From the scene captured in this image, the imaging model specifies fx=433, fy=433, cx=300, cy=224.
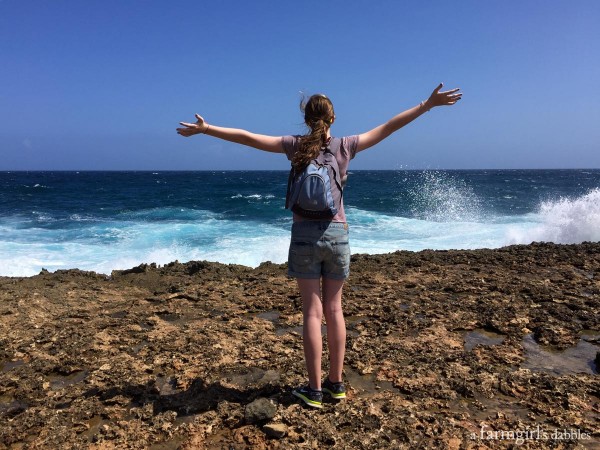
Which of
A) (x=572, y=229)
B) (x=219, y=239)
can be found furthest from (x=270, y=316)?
(x=572, y=229)

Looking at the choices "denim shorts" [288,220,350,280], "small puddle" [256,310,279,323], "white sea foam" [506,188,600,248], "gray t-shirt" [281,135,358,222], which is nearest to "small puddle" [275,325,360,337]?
"small puddle" [256,310,279,323]

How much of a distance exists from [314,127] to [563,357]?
2.56m

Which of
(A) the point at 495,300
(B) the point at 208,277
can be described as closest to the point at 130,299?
(B) the point at 208,277

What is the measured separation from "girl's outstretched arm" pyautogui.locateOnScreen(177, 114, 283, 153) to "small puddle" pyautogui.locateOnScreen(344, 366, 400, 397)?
5.13ft

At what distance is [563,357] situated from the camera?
3227 mm

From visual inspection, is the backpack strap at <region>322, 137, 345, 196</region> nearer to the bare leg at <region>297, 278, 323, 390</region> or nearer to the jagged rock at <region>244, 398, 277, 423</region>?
the bare leg at <region>297, 278, 323, 390</region>

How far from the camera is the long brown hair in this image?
7.70ft

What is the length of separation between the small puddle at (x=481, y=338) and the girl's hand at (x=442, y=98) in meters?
1.92

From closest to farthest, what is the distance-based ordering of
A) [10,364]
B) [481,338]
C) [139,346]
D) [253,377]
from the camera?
[253,377]
[10,364]
[139,346]
[481,338]

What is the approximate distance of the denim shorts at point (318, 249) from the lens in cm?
235

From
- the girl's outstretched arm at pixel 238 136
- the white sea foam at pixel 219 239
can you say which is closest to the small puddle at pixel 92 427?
the girl's outstretched arm at pixel 238 136

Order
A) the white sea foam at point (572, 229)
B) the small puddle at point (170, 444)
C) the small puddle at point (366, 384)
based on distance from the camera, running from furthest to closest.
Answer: the white sea foam at point (572, 229) → the small puddle at point (366, 384) → the small puddle at point (170, 444)

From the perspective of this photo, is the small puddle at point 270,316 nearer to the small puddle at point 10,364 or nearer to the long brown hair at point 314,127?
the small puddle at point 10,364

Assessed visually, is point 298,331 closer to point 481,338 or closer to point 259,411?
point 259,411
